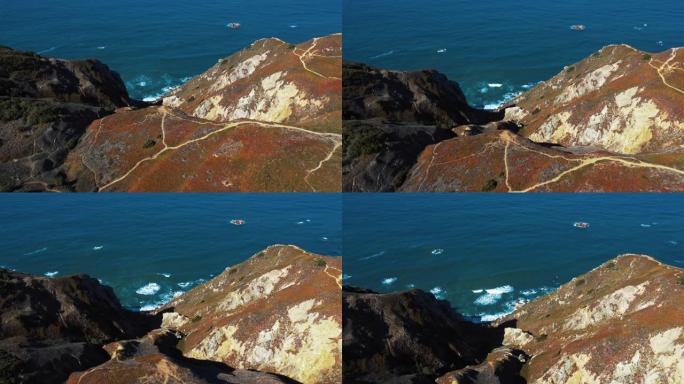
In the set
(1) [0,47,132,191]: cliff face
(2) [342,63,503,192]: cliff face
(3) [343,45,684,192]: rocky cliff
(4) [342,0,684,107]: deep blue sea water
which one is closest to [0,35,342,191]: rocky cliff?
(1) [0,47,132,191]: cliff face

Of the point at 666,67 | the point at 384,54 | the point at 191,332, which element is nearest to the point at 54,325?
the point at 191,332

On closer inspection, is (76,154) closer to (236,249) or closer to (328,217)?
(236,249)

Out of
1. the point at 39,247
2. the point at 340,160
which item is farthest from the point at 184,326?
the point at 39,247

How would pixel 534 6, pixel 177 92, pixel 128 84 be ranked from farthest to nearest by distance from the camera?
pixel 534 6 → pixel 128 84 → pixel 177 92

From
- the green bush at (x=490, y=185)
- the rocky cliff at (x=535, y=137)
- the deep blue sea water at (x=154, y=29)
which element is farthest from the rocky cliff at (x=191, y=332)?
the deep blue sea water at (x=154, y=29)

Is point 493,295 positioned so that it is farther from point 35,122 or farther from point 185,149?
point 35,122

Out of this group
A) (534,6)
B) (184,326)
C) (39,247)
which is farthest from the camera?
(534,6)
